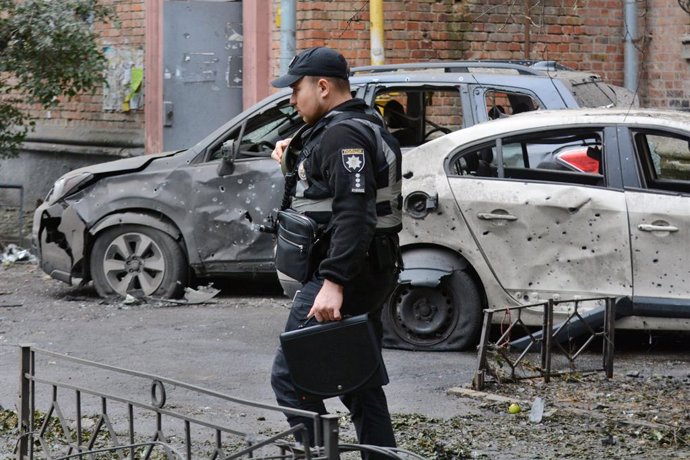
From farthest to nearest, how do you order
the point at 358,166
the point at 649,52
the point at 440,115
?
1. the point at 649,52
2. the point at 440,115
3. the point at 358,166

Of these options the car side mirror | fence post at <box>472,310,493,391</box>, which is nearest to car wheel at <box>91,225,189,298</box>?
the car side mirror

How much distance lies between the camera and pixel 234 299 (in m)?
10.6

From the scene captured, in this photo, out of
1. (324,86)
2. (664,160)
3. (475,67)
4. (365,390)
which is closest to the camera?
(365,390)

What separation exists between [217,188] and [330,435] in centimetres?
652

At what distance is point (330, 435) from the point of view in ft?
11.4

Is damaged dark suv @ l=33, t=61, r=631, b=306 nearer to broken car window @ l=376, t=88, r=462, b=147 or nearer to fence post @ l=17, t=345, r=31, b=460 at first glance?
broken car window @ l=376, t=88, r=462, b=147

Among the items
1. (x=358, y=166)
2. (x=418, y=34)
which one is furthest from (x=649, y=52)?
(x=358, y=166)

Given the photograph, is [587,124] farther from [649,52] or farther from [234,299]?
[649,52]

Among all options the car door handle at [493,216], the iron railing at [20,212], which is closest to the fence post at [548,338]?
the car door handle at [493,216]

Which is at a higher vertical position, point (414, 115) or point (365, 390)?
point (414, 115)

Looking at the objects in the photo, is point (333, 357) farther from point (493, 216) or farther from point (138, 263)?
point (138, 263)

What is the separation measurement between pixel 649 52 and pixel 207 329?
25.4ft

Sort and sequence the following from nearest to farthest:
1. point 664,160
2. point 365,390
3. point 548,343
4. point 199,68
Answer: point 365,390 → point 548,343 → point 664,160 → point 199,68

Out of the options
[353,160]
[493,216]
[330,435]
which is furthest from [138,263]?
[330,435]
